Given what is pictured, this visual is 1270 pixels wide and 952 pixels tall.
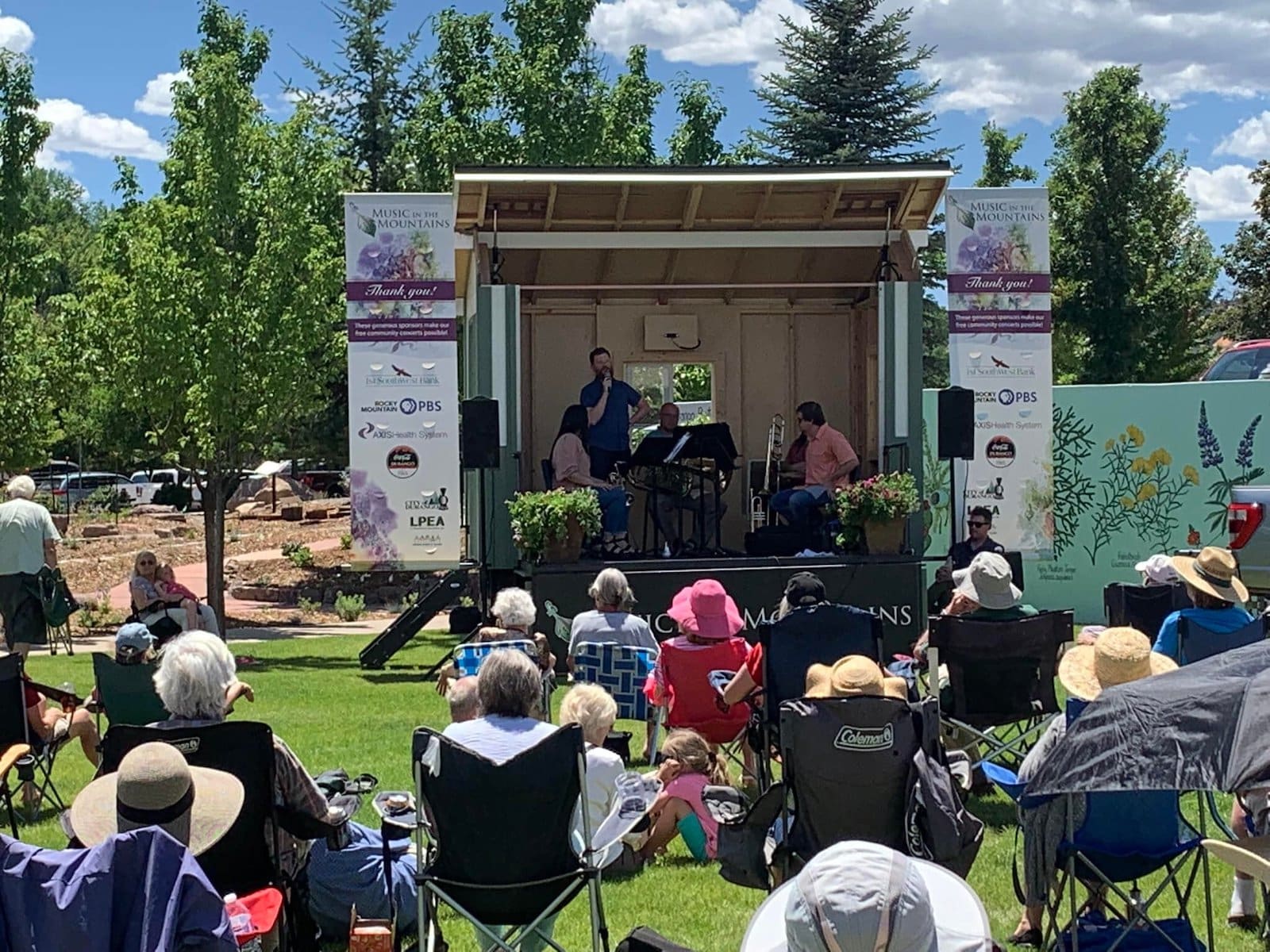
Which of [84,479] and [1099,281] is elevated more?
[1099,281]

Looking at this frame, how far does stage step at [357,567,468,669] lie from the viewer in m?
11.7

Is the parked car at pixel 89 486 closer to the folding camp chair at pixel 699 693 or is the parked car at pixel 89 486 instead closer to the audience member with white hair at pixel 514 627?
the audience member with white hair at pixel 514 627

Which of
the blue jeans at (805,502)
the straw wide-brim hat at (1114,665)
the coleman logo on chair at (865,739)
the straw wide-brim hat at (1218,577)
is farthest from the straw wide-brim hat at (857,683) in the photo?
the blue jeans at (805,502)

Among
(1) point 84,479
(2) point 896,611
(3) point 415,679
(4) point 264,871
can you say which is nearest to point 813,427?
(2) point 896,611

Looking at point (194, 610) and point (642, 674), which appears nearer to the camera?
point (642, 674)

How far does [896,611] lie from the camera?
430 inches

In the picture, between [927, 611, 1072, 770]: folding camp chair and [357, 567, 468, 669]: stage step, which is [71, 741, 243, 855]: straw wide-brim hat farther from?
[357, 567, 468, 669]: stage step

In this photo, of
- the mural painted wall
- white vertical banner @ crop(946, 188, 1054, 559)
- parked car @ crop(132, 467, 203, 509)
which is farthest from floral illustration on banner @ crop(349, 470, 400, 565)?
parked car @ crop(132, 467, 203, 509)

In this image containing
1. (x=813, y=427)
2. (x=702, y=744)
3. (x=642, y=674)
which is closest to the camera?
(x=702, y=744)

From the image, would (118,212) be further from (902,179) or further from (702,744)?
(702,744)

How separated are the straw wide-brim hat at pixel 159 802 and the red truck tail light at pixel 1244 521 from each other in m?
8.93

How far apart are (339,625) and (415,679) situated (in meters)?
5.90

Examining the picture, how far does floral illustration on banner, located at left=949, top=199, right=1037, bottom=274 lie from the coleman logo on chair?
311 inches

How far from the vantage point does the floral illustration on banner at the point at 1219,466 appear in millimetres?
13453
